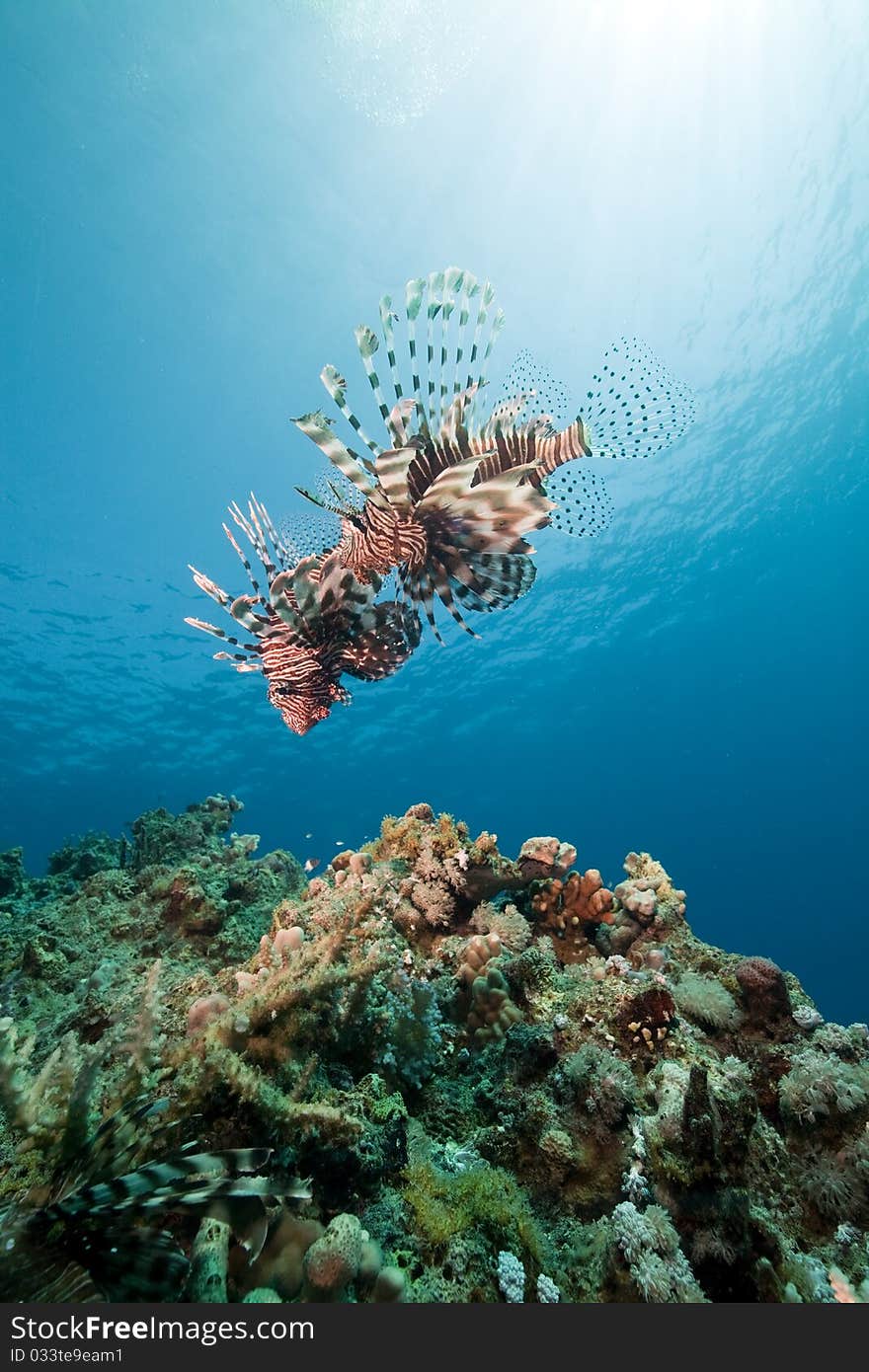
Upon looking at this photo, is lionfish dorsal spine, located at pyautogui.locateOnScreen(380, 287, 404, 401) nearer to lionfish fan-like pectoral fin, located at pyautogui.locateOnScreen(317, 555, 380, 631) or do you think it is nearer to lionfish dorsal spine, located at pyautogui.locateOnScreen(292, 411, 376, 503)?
lionfish dorsal spine, located at pyautogui.locateOnScreen(292, 411, 376, 503)

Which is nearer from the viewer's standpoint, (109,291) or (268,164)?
(268,164)

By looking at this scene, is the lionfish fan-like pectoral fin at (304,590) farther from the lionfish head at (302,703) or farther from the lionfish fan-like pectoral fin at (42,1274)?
the lionfish fan-like pectoral fin at (42,1274)

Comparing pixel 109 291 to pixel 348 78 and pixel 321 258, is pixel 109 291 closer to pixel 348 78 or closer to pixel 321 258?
pixel 321 258

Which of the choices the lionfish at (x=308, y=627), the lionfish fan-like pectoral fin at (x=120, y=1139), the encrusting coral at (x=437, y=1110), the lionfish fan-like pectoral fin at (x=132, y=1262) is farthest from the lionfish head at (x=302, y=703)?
the lionfish fan-like pectoral fin at (x=132, y=1262)

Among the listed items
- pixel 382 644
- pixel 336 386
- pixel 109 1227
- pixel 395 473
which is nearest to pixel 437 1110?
pixel 109 1227

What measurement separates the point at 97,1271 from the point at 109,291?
2588 cm

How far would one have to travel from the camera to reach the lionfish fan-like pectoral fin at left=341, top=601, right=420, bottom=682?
11.9 feet

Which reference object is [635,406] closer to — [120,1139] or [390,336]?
[390,336]

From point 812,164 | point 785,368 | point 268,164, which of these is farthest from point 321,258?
point 785,368

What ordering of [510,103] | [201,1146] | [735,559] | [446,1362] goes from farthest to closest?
[735,559], [510,103], [201,1146], [446,1362]

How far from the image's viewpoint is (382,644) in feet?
12.2

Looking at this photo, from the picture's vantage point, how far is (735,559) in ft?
115

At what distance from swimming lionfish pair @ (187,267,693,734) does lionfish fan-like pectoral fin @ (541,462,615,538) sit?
0.46m

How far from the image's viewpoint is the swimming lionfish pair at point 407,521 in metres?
3.20
